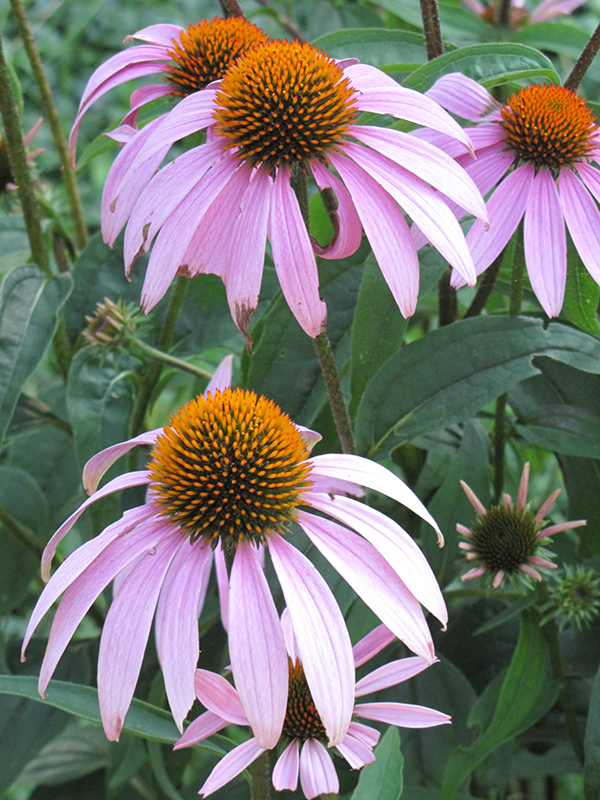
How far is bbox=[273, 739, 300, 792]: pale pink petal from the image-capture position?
1.37 ft

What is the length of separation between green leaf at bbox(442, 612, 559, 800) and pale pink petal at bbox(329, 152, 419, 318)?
26 centimetres

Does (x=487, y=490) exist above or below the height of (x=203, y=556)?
above

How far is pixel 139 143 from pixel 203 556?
25cm

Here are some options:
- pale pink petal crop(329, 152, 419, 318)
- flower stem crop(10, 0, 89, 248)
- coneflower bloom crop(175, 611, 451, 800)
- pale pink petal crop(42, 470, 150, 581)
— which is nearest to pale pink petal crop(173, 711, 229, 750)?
coneflower bloom crop(175, 611, 451, 800)

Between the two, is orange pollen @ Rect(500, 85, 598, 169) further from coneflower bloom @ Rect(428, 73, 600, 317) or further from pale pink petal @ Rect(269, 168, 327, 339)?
pale pink petal @ Rect(269, 168, 327, 339)

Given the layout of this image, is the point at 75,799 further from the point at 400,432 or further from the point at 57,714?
the point at 400,432

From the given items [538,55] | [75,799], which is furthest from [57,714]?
[538,55]

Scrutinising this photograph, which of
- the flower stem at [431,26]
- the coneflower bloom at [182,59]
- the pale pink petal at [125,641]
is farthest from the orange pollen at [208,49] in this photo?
the pale pink petal at [125,641]

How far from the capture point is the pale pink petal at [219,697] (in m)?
0.41

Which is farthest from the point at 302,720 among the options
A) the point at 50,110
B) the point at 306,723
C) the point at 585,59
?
the point at 50,110

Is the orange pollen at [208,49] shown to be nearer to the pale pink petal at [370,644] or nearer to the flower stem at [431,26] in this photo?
the flower stem at [431,26]

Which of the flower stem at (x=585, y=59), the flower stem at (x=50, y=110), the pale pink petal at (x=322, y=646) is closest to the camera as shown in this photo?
the pale pink petal at (x=322, y=646)

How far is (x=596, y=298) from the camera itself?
20.1 inches

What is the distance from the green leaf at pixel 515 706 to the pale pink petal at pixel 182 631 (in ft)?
0.74
